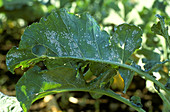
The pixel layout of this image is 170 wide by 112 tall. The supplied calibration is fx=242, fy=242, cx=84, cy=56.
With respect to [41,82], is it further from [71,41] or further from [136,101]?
[136,101]

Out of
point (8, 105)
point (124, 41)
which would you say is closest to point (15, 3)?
point (8, 105)

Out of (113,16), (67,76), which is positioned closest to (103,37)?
(67,76)

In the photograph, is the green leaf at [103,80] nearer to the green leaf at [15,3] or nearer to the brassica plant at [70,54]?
the brassica plant at [70,54]

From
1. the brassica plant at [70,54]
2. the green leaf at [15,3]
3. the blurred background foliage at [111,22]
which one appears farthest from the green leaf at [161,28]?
the green leaf at [15,3]

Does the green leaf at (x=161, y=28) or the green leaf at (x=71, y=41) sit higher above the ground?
the green leaf at (x=161, y=28)

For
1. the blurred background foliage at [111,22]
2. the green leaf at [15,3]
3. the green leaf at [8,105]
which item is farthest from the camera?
the green leaf at [15,3]

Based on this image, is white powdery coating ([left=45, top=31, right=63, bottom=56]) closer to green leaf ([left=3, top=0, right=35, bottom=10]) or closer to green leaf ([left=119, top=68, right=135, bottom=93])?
green leaf ([left=119, top=68, right=135, bottom=93])
